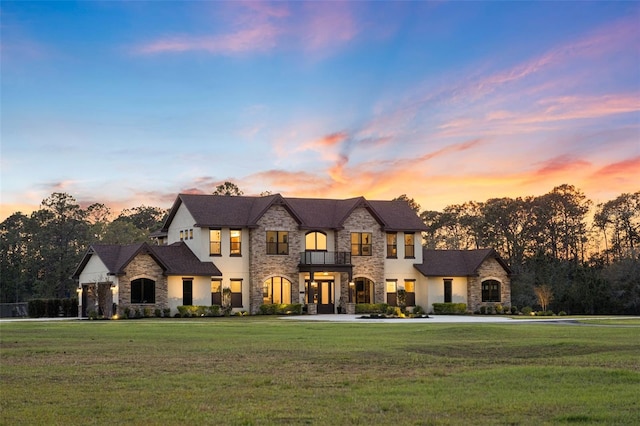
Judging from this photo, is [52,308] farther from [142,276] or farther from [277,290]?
[277,290]

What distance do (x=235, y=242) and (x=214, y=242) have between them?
1593 mm

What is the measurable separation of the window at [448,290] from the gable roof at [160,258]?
18538 mm

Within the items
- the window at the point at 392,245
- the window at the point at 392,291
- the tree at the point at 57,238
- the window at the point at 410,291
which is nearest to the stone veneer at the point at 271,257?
the window at the point at 392,245

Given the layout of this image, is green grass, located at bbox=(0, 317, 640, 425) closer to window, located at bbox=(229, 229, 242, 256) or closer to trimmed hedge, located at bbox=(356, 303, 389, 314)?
window, located at bbox=(229, 229, 242, 256)

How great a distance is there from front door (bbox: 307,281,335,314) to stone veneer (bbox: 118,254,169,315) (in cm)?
1131

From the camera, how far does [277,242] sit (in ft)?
207

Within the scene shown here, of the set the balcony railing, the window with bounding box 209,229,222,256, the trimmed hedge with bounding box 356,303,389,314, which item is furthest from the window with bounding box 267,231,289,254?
→ the trimmed hedge with bounding box 356,303,389,314

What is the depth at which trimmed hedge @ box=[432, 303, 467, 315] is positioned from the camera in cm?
6556

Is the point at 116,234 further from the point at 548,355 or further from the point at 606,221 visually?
the point at 548,355

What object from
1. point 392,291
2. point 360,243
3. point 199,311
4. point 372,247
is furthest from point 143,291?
point 392,291

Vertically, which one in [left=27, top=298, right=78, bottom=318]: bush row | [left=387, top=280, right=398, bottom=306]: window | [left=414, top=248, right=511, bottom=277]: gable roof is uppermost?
[left=414, top=248, right=511, bottom=277]: gable roof

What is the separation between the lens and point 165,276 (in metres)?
58.4

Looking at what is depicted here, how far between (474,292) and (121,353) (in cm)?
4918

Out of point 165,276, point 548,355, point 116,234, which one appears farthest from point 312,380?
point 116,234
